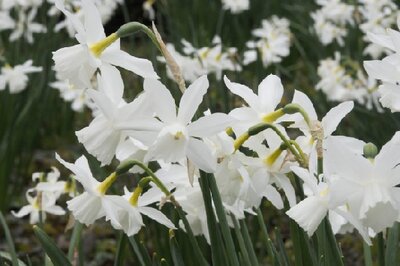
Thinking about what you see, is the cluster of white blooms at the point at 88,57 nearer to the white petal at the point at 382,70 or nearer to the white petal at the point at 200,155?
the white petal at the point at 200,155

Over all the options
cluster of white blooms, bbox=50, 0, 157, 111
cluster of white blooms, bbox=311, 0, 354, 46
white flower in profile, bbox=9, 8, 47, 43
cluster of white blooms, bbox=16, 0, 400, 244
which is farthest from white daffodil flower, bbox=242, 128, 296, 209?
cluster of white blooms, bbox=311, 0, 354, 46

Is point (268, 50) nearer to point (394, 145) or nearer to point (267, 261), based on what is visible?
point (267, 261)

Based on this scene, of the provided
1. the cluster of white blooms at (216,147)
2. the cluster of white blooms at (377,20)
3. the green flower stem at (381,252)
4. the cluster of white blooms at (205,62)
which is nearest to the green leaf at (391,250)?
the green flower stem at (381,252)

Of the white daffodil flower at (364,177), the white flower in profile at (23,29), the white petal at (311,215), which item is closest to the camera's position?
the white daffodil flower at (364,177)

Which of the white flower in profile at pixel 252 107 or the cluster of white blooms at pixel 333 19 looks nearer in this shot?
the white flower in profile at pixel 252 107

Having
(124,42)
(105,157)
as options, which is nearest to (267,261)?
(105,157)

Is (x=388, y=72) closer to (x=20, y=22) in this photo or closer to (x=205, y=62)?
(x=205, y=62)

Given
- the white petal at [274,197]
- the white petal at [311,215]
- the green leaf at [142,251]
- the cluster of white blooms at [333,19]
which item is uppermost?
the white petal at [311,215]

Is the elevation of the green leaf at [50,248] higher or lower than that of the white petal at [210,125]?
lower
